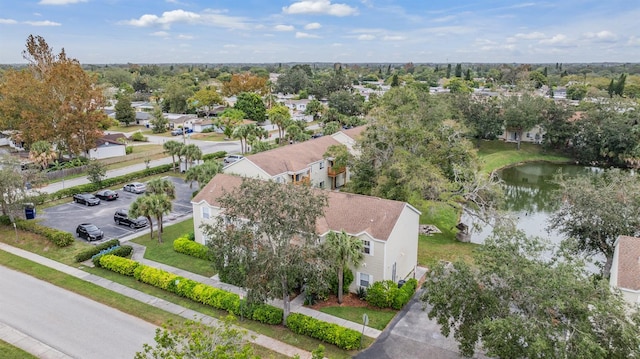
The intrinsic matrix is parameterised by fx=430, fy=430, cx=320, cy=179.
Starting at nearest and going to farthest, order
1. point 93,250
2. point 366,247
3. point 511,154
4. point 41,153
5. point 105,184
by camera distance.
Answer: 1. point 366,247
2. point 93,250
3. point 105,184
4. point 41,153
5. point 511,154

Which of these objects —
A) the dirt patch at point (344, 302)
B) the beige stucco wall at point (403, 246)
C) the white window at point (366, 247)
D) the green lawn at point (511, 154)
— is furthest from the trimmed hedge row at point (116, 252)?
the green lawn at point (511, 154)

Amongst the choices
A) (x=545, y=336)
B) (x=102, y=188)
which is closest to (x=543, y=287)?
(x=545, y=336)

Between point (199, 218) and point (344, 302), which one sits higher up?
point (199, 218)

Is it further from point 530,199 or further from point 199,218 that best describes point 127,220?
point 530,199

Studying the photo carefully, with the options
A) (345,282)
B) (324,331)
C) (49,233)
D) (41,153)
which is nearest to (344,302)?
(345,282)

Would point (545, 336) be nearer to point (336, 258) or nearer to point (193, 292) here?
point (336, 258)

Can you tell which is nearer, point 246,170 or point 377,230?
point 377,230

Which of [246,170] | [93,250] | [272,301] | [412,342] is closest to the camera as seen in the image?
[412,342]

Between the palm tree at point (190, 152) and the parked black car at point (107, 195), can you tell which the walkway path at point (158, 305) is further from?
the palm tree at point (190, 152)

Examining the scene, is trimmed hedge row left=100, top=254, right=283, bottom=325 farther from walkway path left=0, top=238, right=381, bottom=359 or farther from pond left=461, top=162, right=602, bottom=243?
pond left=461, top=162, right=602, bottom=243
